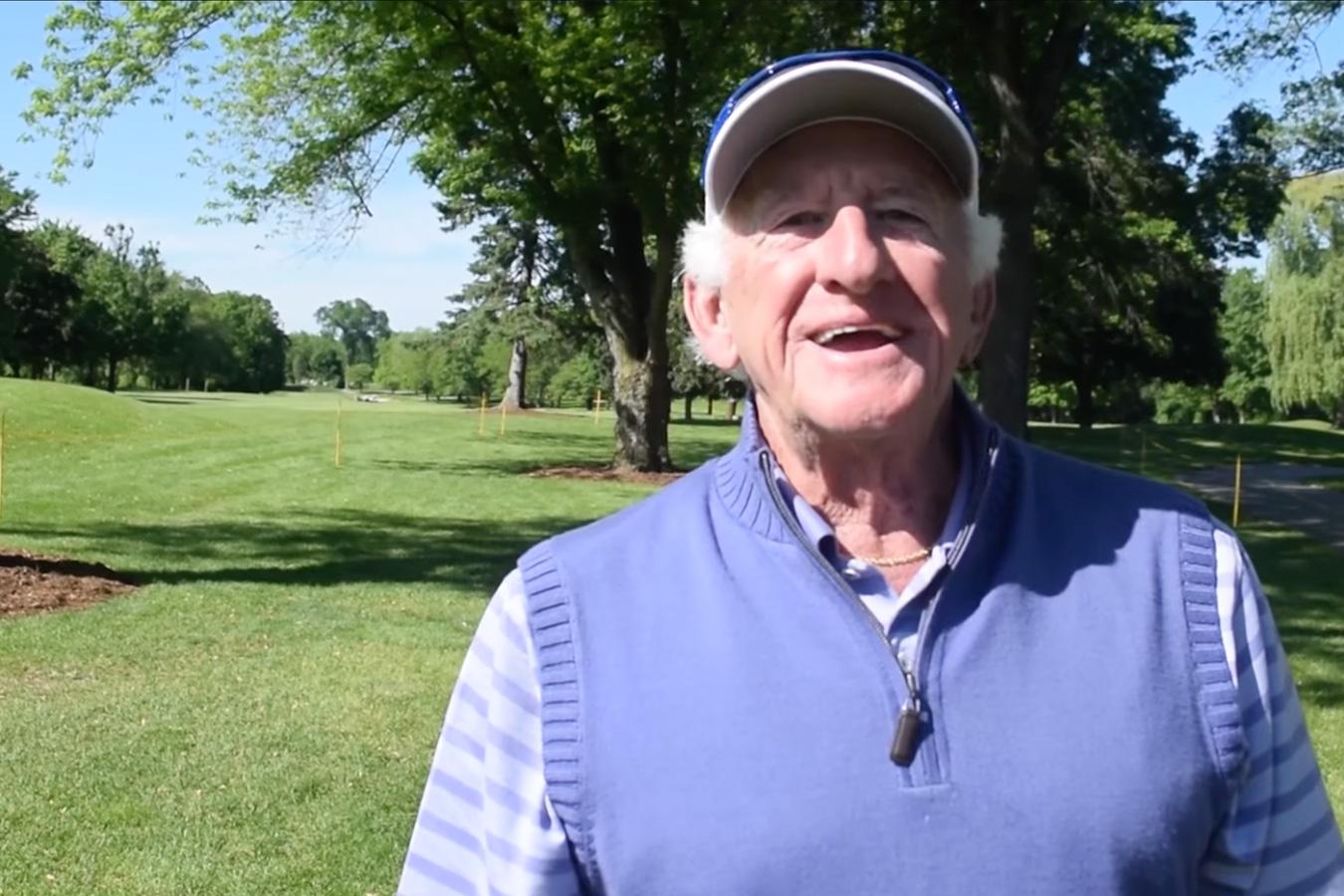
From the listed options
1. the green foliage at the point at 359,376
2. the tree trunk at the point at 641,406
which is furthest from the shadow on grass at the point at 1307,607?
the green foliage at the point at 359,376

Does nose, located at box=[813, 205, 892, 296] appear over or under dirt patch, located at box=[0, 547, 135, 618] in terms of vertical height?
over

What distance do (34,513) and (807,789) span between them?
18794 millimetres

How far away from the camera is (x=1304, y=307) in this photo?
52.2m

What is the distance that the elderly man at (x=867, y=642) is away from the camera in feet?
5.59

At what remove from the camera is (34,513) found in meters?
18.7

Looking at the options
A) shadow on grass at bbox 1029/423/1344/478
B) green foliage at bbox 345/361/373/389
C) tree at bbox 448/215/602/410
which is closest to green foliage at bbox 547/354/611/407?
tree at bbox 448/215/602/410

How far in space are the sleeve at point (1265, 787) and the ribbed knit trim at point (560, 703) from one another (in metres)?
0.75

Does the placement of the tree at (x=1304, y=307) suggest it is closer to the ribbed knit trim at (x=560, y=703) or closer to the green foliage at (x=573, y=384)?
the green foliage at (x=573, y=384)

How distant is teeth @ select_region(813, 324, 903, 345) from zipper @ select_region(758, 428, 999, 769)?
0.61ft

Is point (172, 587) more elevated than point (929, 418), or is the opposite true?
point (929, 418)

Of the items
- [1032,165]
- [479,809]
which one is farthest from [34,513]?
[479,809]

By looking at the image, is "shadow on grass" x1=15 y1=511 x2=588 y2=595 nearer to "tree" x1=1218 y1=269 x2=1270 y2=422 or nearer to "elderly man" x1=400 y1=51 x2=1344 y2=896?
"elderly man" x1=400 y1=51 x2=1344 y2=896

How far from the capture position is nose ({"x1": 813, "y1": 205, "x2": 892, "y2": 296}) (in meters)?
1.89

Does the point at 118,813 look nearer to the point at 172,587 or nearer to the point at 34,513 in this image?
the point at 172,587
